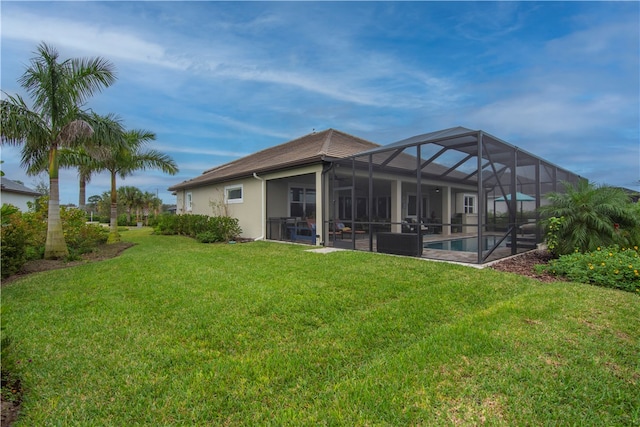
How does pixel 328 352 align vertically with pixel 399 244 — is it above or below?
below

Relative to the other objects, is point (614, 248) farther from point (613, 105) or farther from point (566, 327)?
point (613, 105)

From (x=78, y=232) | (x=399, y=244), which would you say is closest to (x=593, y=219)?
(x=399, y=244)

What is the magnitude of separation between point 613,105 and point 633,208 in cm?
857

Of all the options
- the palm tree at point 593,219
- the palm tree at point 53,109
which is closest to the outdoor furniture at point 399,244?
the palm tree at point 593,219

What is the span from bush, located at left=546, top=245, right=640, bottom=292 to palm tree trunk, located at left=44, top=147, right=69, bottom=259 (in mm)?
13246

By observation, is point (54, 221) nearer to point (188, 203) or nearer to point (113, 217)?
point (113, 217)

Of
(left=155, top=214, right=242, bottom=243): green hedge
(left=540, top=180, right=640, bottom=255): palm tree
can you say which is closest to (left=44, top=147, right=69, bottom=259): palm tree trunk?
(left=155, top=214, right=242, bottom=243): green hedge

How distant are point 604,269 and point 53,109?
14.1 m

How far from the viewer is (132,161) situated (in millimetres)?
15719

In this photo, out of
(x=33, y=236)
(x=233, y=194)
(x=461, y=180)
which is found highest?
(x=461, y=180)

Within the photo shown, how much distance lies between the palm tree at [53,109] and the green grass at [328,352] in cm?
495

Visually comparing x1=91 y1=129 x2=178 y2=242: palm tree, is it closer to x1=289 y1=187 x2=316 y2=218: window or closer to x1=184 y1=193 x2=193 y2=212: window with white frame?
x1=184 y1=193 x2=193 y2=212: window with white frame

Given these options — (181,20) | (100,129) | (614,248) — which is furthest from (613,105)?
(100,129)

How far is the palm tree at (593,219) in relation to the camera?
24.7 feet
